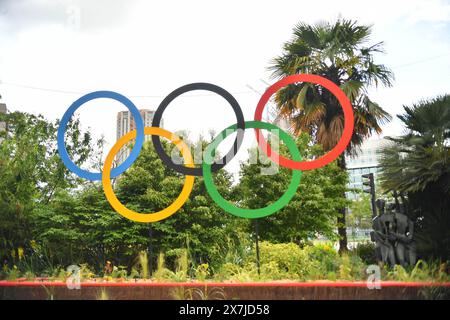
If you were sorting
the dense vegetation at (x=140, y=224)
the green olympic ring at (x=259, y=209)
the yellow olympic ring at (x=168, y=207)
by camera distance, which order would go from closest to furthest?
the green olympic ring at (x=259, y=209) < the yellow olympic ring at (x=168, y=207) < the dense vegetation at (x=140, y=224)

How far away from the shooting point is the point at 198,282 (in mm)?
7371

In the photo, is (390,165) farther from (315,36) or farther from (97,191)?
(97,191)

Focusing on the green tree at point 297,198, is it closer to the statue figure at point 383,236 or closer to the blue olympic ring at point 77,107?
the statue figure at point 383,236

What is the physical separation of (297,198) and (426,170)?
3.18m

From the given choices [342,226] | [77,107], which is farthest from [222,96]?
[342,226]

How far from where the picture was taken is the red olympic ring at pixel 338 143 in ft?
27.1

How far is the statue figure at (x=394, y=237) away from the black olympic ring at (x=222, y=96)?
3161 millimetres

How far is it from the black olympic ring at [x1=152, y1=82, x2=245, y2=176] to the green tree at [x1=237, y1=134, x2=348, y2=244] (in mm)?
2045

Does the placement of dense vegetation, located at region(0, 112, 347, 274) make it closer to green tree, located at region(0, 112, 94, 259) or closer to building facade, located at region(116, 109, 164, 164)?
green tree, located at region(0, 112, 94, 259)

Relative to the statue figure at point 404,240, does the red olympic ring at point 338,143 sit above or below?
above

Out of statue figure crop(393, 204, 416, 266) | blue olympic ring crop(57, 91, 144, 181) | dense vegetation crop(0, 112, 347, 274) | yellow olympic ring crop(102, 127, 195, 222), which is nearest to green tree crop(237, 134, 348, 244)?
dense vegetation crop(0, 112, 347, 274)

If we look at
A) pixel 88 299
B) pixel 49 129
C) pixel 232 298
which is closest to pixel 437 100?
pixel 232 298

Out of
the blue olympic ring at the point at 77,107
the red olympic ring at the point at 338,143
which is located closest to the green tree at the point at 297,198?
the red olympic ring at the point at 338,143
